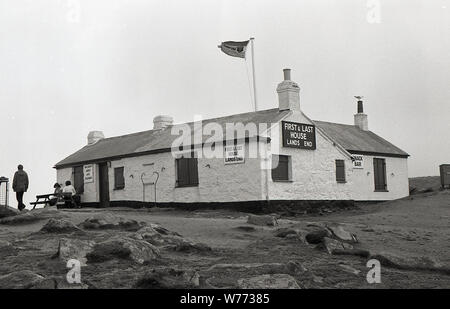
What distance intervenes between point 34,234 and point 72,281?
5012 mm

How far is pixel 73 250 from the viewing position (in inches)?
455

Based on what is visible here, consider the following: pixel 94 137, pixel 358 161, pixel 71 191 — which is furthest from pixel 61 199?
pixel 358 161

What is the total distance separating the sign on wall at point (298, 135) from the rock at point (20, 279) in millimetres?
15563

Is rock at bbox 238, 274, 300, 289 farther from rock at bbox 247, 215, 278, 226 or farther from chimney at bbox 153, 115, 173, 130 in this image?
chimney at bbox 153, 115, 173, 130

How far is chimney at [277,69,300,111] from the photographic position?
995 inches

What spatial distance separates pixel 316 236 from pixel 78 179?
66.3 ft

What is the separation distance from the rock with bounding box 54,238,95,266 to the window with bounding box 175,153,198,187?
1358 centimetres

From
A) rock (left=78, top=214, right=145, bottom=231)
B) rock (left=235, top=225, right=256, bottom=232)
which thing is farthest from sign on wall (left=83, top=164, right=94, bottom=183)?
rock (left=235, top=225, right=256, bottom=232)

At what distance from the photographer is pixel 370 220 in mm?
21719

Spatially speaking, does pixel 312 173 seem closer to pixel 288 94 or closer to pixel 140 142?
pixel 288 94

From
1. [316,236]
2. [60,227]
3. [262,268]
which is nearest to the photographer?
[262,268]
